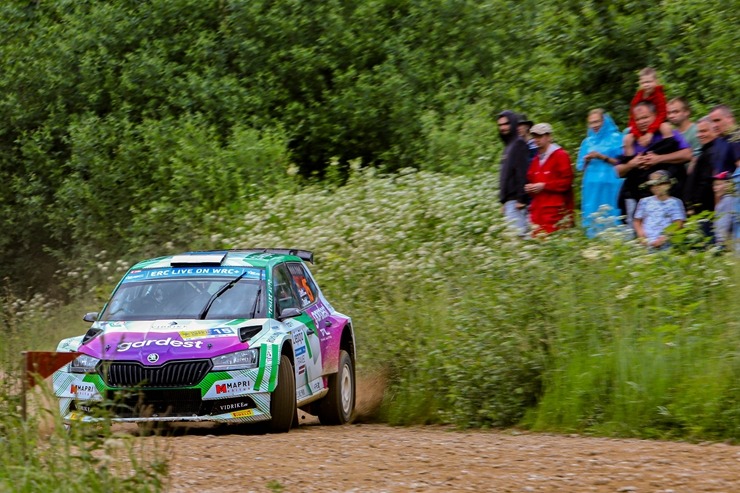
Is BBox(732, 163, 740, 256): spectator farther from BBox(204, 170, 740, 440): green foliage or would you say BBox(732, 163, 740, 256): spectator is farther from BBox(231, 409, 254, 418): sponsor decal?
BBox(231, 409, 254, 418): sponsor decal

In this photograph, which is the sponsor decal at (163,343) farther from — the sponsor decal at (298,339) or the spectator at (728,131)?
the spectator at (728,131)

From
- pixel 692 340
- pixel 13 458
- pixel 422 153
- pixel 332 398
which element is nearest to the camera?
pixel 13 458

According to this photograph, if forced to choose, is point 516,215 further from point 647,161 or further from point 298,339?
point 298,339

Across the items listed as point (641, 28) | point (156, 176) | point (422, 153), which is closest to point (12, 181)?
point (156, 176)

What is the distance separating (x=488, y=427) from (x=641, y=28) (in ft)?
29.8

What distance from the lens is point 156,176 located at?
872 inches

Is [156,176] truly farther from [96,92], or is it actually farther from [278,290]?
[278,290]

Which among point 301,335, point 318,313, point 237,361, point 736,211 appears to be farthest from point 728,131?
point 237,361

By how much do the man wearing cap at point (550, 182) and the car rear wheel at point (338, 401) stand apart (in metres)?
2.92

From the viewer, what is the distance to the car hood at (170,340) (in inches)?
421

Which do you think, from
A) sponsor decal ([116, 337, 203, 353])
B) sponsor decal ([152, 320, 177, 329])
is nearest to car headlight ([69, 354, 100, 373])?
sponsor decal ([116, 337, 203, 353])

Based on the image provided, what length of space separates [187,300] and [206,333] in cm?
93

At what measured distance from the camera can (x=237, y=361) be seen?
10.7 m

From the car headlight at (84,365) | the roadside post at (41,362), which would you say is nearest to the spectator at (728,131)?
the car headlight at (84,365)
